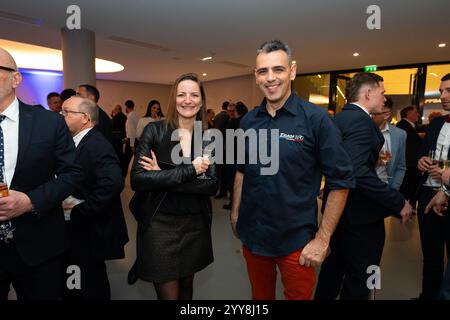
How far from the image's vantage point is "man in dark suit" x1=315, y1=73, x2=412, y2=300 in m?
1.68

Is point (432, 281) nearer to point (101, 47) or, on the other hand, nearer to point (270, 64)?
point (270, 64)

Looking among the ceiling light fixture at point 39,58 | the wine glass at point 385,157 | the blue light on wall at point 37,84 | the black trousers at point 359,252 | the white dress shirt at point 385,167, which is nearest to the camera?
the black trousers at point 359,252

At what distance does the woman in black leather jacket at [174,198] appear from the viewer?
160 centimetres

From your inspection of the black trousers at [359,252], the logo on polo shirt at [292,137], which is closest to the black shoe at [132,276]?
the black trousers at [359,252]

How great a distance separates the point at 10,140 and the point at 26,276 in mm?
628

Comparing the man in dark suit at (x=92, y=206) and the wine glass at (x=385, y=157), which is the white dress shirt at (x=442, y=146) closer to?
the wine glass at (x=385, y=157)

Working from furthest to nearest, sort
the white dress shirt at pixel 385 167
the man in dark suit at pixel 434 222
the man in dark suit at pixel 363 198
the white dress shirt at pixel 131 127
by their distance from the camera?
the white dress shirt at pixel 131 127, the white dress shirt at pixel 385 167, the man in dark suit at pixel 434 222, the man in dark suit at pixel 363 198

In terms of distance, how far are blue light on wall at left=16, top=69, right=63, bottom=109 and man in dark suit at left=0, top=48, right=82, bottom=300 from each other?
12628 millimetres

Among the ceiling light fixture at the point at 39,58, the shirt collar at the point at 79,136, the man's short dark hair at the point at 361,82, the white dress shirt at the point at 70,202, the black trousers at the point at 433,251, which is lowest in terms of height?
the black trousers at the point at 433,251

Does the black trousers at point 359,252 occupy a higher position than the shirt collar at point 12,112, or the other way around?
the shirt collar at point 12,112

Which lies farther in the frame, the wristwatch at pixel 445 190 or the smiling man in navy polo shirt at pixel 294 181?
the wristwatch at pixel 445 190

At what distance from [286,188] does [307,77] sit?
35.9 feet

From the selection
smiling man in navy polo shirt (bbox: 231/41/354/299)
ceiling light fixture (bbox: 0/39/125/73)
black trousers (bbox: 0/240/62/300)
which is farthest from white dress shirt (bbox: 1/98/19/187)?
ceiling light fixture (bbox: 0/39/125/73)
